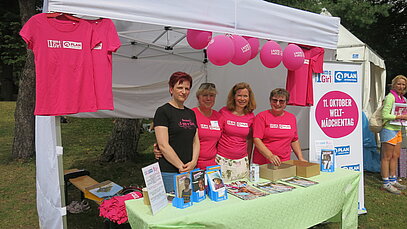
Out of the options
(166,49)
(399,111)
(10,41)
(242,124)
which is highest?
(10,41)

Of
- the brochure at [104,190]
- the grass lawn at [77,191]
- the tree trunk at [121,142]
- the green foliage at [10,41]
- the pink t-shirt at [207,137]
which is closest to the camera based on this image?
the pink t-shirt at [207,137]

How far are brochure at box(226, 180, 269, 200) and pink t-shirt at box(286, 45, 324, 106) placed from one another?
1239 mm

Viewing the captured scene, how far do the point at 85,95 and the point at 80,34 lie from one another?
0.38m

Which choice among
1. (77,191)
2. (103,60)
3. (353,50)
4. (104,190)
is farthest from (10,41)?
(103,60)

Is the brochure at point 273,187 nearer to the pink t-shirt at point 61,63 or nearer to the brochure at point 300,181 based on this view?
the brochure at point 300,181

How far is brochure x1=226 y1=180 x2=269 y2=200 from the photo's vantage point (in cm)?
189

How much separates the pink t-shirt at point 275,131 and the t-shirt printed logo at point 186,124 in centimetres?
73

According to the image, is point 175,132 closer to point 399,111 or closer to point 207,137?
point 207,137

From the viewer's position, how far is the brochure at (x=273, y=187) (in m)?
2.02

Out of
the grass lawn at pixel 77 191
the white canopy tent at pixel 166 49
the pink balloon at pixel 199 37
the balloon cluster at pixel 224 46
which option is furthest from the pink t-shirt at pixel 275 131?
the grass lawn at pixel 77 191

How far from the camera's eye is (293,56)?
2729 millimetres

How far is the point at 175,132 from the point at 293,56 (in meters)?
1.41

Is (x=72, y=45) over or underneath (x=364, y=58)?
underneath

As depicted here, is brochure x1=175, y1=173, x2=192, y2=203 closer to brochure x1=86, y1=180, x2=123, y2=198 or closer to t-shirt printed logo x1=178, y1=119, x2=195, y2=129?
t-shirt printed logo x1=178, y1=119, x2=195, y2=129
